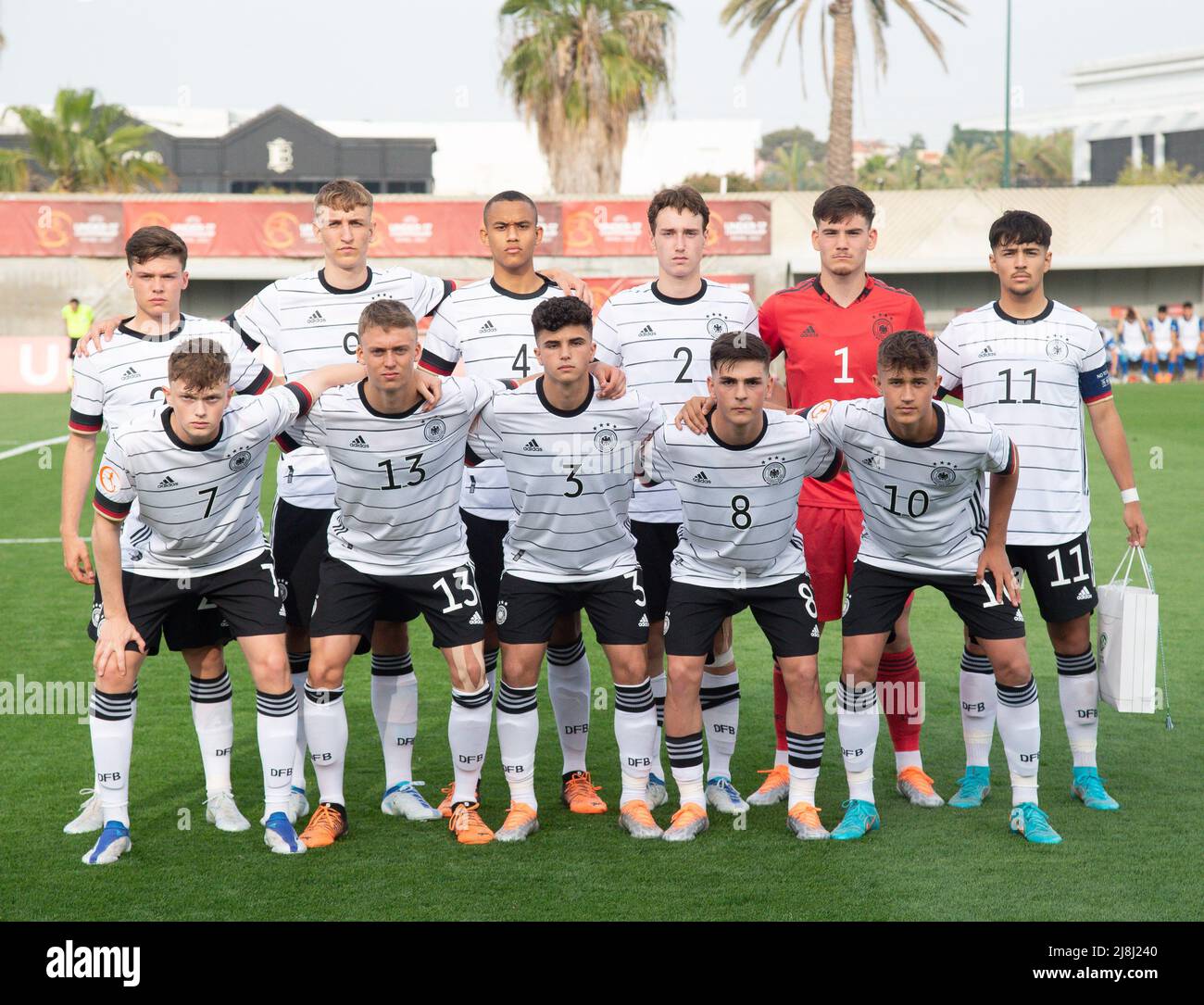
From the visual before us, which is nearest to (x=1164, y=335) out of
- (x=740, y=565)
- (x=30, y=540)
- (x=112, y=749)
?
(x=30, y=540)

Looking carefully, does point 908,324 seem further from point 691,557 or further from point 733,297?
point 691,557

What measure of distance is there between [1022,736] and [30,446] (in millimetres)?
14742

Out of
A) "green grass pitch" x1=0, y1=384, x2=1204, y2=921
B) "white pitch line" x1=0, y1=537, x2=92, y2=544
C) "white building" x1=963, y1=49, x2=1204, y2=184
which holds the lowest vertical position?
"green grass pitch" x1=0, y1=384, x2=1204, y2=921

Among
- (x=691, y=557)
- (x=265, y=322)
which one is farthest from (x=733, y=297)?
(x=265, y=322)

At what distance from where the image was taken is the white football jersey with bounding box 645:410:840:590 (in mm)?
4801

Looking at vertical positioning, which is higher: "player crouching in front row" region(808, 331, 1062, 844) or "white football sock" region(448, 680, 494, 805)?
"player crouching in front row" region(808, 331, 1062, 844)

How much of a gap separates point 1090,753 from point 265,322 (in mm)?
3555

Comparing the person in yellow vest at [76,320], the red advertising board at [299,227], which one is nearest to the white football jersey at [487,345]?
the person in yellow vest at [76,320]

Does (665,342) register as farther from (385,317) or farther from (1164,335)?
(1164,335)

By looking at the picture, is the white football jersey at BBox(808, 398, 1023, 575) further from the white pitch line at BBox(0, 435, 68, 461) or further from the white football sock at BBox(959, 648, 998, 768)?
the white pitch line at BBox(0, 435, 68, 461)

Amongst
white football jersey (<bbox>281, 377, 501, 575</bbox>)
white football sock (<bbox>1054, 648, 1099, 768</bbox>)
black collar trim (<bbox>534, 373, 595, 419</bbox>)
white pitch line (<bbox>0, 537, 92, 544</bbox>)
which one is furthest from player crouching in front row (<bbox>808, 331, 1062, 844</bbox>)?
white pitch line (<bbox>0, 537, 92, 544</bbox>)

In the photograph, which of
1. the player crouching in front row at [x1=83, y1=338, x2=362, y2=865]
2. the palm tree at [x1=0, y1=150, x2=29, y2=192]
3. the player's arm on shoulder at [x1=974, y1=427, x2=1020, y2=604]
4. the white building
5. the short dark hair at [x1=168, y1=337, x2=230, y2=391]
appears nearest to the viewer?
the short dark hair at [x1=168, y1=337, x2=230, y2=391]

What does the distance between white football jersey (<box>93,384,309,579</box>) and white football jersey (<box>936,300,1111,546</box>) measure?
2.47m

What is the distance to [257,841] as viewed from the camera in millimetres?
4832
